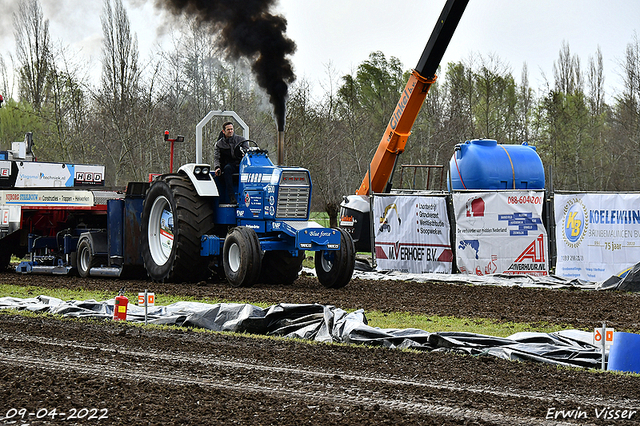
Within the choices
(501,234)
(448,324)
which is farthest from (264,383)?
(501,234)

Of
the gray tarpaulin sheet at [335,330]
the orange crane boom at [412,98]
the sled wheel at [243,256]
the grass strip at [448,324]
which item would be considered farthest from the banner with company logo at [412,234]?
the gray tarpaulin sheet at [335,330]

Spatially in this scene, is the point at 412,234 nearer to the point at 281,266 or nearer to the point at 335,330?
the point at 281,266

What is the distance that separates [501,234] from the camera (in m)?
15.9

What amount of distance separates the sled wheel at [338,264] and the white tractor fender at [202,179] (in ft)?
7.27

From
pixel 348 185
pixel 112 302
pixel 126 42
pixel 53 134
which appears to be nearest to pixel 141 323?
pixel 112 302

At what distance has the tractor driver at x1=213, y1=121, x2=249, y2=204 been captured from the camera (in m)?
14.1

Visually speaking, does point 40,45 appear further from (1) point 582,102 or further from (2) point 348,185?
(1) point 582,102

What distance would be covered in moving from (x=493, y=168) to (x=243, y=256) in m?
8.46

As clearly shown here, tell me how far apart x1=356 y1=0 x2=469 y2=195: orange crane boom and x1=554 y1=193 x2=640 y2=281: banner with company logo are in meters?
4.79

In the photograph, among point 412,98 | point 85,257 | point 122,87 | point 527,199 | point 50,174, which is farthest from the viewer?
point 122,87

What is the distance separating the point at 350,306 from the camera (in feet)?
35.0

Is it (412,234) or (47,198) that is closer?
(47,198)

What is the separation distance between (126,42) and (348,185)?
1596 centimetres

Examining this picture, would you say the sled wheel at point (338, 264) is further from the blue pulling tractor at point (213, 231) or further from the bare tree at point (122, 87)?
the bare tree at point (122, 87)
